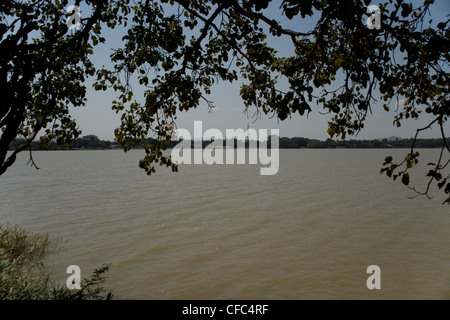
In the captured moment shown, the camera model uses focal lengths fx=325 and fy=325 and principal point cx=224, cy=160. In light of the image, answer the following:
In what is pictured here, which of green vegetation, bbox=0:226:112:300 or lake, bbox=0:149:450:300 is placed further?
lake, bbox=0:149:450:300

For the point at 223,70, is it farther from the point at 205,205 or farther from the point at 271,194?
the point at 271,194

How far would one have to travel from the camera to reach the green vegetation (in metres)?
6.83

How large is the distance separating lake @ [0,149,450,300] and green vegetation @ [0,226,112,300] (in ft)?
1.72

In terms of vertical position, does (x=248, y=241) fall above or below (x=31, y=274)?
below

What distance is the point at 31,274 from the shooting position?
901cm

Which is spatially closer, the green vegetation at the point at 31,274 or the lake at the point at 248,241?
the green vegetation at the point at 31,274

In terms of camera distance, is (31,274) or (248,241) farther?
(248,241)

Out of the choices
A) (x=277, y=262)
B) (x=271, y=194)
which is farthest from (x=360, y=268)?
(x=271, y=194)

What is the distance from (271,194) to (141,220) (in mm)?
10882

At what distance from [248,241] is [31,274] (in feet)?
25.0

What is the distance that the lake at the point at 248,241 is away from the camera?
9.47m

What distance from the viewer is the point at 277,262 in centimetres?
1109

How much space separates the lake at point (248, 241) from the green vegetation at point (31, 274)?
1.72ft

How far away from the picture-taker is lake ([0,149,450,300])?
31.1 feet
